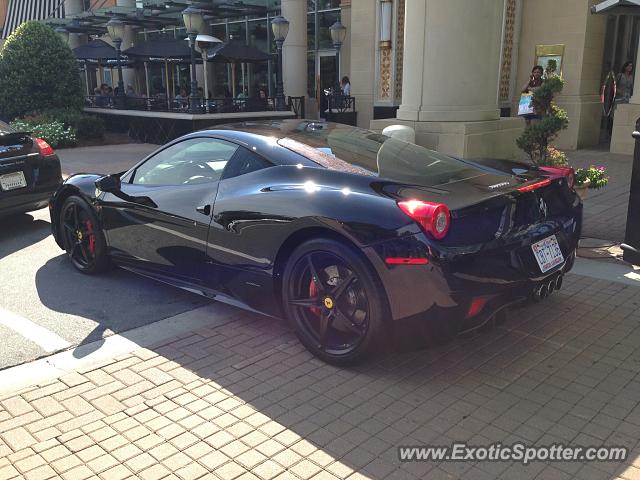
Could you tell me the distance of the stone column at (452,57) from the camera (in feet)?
28.0

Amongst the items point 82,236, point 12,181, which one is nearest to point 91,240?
point 82,236

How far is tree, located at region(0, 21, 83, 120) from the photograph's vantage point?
1683 centimetres

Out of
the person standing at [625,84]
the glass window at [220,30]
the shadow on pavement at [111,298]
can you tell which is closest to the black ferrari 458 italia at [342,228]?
the shadow on pavement at [111,298]

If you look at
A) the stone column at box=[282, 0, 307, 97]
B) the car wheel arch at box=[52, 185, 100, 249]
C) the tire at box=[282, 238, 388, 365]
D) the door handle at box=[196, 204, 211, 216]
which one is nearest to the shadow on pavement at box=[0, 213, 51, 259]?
the car wheel arch at box=[52, 185, 100, 249]

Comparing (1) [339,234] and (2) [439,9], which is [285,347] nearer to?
(1) [339,234]

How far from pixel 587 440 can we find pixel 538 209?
55.7 inches

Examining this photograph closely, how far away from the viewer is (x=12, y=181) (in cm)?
679

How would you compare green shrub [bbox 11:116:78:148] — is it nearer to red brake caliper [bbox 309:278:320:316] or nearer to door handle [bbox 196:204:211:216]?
door handle [bbox 196:204:211:216]

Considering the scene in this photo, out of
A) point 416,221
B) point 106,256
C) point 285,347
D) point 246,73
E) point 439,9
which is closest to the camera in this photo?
point 416,221

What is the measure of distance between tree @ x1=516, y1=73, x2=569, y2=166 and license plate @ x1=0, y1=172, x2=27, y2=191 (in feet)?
18.6

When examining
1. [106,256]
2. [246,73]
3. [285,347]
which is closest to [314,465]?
[285,347]

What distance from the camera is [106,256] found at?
532 cm

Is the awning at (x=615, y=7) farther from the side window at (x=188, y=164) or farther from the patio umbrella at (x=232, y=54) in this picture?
the patio umbrella at (x=232, y=54)

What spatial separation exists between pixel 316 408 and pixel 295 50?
61.0 ft
